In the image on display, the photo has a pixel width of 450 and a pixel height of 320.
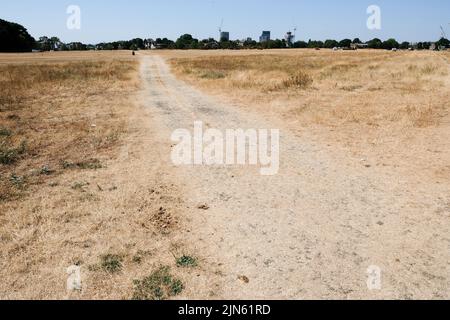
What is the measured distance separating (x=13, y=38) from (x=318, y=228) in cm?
13003

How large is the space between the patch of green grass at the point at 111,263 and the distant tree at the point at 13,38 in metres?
125

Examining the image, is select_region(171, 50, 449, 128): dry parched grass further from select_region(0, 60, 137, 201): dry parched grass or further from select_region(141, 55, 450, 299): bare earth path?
select_region(0, 60, 137, 201): dry parched grass

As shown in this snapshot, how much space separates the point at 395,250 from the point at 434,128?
8.56 m

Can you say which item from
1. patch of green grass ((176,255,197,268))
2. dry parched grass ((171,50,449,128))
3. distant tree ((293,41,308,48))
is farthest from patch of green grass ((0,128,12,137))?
distant tree ((293,41,308,48))

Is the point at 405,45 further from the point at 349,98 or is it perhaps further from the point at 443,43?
the point at 349,98

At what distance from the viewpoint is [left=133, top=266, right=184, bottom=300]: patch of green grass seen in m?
4.77

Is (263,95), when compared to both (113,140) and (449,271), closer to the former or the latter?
(113,140)

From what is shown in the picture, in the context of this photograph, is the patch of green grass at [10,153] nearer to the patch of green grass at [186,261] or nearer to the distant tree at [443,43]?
the patch of green grass at [186,261]

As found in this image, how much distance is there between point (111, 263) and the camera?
5.43m

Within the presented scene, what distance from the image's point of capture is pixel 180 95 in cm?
2205


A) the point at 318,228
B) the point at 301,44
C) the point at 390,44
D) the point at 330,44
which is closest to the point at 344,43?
the point at 330,44

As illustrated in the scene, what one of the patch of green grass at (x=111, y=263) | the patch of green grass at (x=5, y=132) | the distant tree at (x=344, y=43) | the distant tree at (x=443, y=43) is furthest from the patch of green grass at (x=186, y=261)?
the distant tree at (x=344, y=43)

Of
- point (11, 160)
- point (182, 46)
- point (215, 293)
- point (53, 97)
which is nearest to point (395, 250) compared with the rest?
point (215, 293)

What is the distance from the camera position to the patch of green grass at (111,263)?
5297 millimetres
